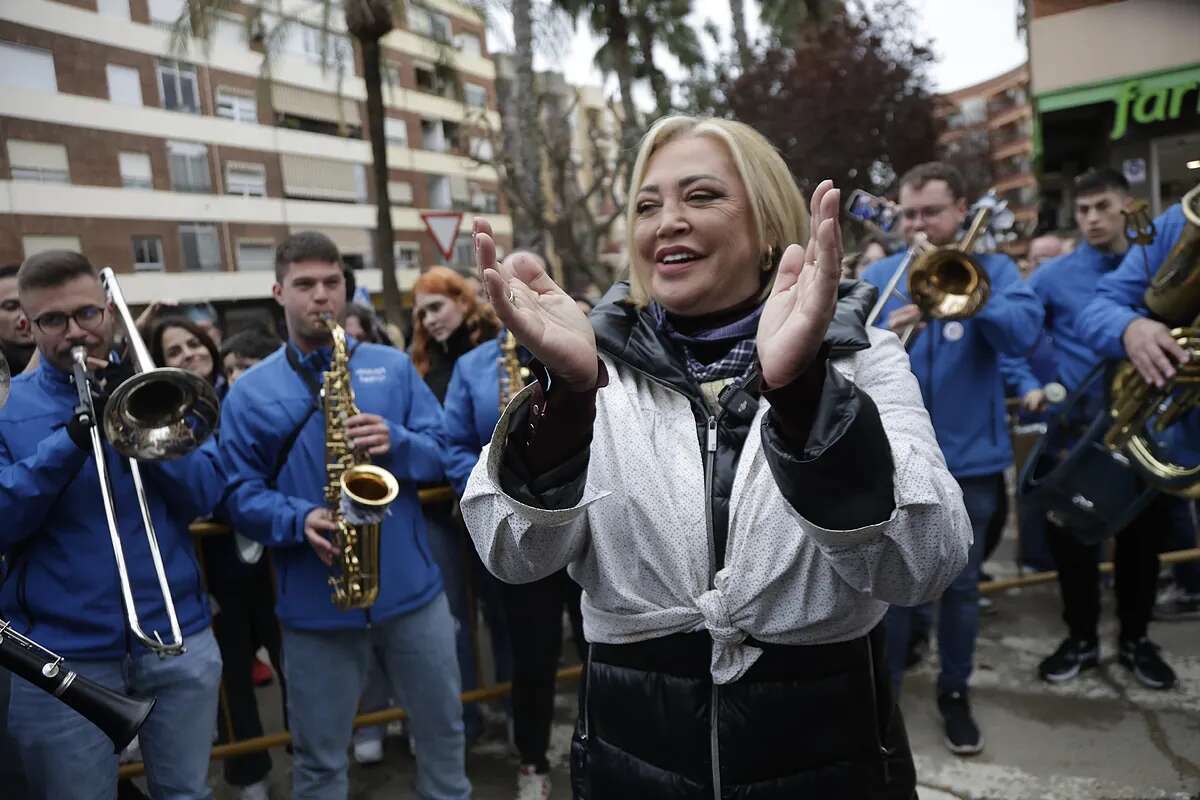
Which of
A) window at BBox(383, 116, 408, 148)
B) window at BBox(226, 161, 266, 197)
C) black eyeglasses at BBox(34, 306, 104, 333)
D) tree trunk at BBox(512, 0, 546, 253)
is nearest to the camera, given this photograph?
black eyeglasses at BBox(34, 306, 104, 333)

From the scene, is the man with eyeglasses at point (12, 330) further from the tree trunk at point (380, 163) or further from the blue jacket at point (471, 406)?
the tree trunk at point (380, 163)

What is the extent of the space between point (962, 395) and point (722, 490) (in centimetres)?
245

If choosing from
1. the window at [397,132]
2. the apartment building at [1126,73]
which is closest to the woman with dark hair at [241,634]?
the apartment building at [1126,73]

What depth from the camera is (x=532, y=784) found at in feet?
11.0

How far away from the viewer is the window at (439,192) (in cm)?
3487

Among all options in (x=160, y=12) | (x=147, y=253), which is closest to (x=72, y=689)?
(x=160, y=12)

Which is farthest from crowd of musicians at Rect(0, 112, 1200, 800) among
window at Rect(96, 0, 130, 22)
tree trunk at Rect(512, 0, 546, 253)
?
window at Rect(96, 0, 130, 22)

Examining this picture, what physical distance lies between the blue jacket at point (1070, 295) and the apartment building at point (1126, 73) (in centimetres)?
267

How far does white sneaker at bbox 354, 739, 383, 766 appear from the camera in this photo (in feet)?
12.3

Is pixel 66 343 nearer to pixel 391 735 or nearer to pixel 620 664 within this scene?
pixel 620 664

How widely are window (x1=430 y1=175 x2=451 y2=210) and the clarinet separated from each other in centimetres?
3456

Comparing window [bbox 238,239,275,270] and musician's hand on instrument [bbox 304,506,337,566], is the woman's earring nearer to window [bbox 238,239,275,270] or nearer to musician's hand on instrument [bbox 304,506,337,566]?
musician's hand on instrument [bbox 304,506,337,566]

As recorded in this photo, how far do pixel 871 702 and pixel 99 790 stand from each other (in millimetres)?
2191

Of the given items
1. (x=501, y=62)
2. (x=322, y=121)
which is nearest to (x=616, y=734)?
(x=322, y=121)
